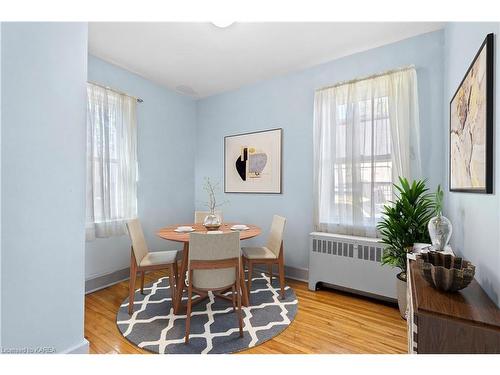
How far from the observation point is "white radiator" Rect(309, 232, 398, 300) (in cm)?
256

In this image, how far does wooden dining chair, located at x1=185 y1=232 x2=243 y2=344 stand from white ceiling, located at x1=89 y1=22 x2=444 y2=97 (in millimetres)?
2024

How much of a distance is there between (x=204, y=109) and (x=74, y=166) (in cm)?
298

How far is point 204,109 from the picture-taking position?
434 centimetres

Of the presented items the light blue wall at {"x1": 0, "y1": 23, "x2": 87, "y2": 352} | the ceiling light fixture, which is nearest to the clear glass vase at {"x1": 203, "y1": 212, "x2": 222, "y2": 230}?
the light blue wall at {"x1": 0, "y1": 23, "x2": 87, "y2": 352}

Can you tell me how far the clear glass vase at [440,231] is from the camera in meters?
1.59

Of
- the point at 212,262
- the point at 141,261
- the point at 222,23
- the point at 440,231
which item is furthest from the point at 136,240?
the point at 440,231

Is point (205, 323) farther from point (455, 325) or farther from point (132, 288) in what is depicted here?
point (455, 325)

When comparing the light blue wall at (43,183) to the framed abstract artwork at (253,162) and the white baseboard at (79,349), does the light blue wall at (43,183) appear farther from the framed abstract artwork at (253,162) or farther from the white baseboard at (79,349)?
the framed abstract artwork at (253,162)

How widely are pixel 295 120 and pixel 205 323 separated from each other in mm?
2659

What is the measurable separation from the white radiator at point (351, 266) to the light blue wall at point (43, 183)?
7.73ft

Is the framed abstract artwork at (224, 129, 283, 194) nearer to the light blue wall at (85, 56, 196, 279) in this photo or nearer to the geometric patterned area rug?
the light blue wall at (85, 56, 196, 279)

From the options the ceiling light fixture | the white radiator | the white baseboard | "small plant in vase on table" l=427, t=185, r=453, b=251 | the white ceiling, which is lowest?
the white baseboard

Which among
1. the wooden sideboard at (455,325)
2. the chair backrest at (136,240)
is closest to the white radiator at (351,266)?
the wooden sideboard at (455,325)

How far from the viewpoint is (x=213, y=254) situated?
1998 mm
